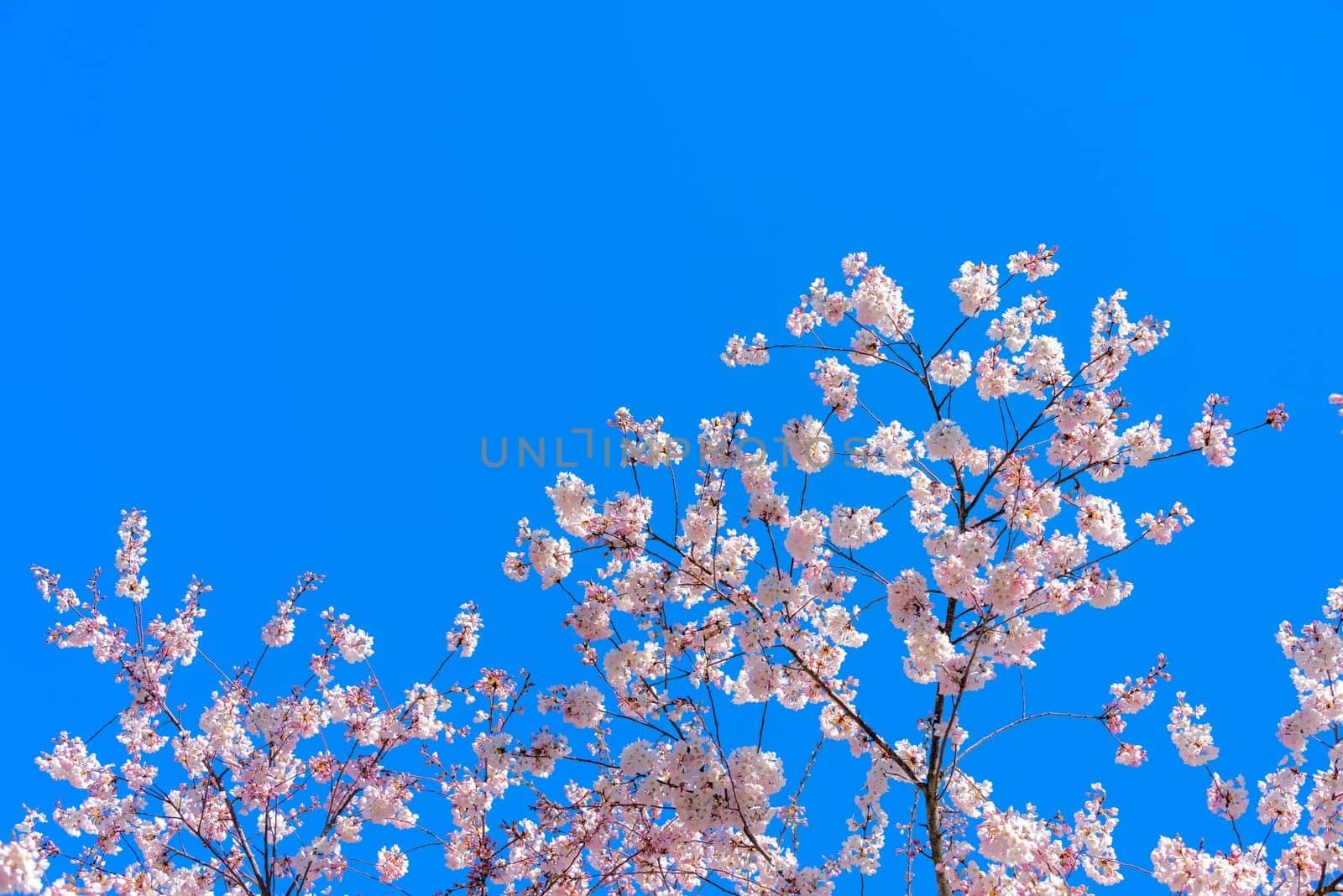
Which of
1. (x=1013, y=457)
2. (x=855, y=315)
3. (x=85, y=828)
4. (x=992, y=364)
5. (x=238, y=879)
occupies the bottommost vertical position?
(x=238, y=879)

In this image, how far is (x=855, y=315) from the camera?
640cm

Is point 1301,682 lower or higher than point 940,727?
higher

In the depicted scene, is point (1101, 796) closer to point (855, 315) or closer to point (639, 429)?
point (855, 315)

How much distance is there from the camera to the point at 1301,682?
6355mm

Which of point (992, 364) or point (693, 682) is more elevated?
point (992, 364)

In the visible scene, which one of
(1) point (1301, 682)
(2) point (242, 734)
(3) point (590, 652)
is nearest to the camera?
(3) point (590, 652)

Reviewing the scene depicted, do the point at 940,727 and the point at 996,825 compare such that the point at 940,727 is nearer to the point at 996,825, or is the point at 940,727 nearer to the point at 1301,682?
the point at 996,825

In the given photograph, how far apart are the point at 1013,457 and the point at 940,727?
6.11 ft

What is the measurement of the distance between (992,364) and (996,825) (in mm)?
3086

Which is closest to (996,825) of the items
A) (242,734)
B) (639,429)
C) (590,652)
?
(590,652)

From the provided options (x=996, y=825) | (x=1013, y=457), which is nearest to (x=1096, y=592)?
(x=1013, y=457)

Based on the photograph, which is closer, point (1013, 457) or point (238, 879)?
point (1013, 457)

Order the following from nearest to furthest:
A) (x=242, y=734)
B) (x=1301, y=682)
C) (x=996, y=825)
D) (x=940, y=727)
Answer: (x=996, y=825)
(x=940, y=727)
(x=1301, y=682)
(x=242, y=734)

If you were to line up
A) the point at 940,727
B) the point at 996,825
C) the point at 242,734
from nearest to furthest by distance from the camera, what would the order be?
the point at 996,825
the point at 940,727
the point at 242,734
